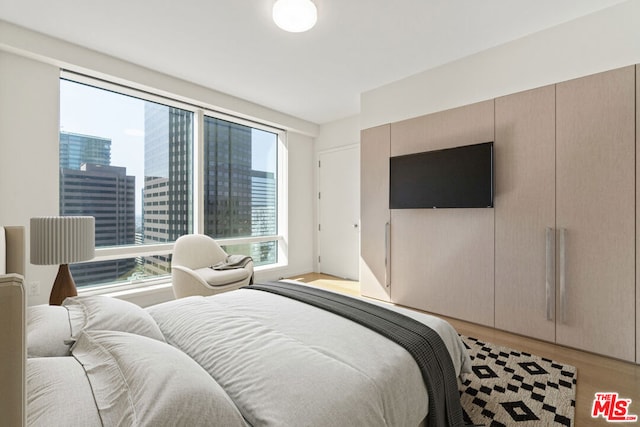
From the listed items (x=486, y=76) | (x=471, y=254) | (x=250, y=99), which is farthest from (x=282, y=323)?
(x=250, y=99)

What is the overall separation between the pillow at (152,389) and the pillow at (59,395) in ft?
0.07

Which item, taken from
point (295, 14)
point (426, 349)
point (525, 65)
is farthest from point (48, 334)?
point (525, 65)

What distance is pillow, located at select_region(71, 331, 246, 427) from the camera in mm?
708

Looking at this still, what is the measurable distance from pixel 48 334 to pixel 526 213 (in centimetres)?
333

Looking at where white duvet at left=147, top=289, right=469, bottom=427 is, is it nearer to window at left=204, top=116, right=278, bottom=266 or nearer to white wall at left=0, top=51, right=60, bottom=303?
white wall at left=0, top=51, right=60, bottom=303

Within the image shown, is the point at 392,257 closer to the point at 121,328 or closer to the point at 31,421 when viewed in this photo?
the point at 121,328

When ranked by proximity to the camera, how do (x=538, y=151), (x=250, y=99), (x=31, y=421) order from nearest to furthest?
(x=31, y=421) → (x=538, y=151) → (x=250, y=99)

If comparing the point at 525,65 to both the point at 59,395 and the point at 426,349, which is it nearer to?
the point at 426,349

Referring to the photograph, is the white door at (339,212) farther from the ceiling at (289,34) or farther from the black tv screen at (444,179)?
the ceiling at (289,34)

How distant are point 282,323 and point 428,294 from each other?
2.34m

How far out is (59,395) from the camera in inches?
30.7

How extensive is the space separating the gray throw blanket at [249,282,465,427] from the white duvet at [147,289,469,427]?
4 centimetres

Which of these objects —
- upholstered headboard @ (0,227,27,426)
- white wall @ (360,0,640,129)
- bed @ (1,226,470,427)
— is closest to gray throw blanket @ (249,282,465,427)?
bed @ (1,226,470,427)

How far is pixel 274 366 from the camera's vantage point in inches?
41.3
